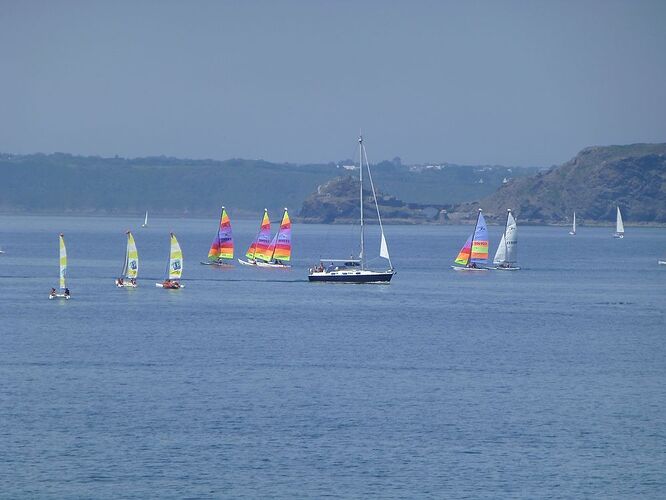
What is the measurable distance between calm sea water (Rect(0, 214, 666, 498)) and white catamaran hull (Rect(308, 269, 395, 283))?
10979mm

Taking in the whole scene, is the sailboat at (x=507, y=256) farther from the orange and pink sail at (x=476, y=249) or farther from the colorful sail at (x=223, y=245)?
the colorful sail at (x=223, y=245)

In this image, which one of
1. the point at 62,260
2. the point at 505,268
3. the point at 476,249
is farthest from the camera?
the point at 505,268

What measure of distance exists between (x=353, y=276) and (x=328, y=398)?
62.8 metres

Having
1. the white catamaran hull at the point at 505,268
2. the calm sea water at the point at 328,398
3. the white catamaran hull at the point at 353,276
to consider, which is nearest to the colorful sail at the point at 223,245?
the white catamaran hull at the point at 353,276

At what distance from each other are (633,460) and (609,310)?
5838 centimetres

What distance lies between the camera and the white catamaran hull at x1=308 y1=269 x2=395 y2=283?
4837 inches

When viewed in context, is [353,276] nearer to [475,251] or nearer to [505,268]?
[475,251]

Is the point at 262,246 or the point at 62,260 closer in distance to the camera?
the point at 62,260

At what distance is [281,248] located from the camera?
491ft

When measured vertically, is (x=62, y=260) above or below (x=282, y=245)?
above

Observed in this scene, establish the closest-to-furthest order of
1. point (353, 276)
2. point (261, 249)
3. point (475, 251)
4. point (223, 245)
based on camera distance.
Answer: point (353, 276) → point (223, 245) → point (475, 251) → point (261, 249)

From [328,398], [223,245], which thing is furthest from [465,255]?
[328,398]

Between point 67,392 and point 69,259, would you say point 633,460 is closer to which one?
point 67,392

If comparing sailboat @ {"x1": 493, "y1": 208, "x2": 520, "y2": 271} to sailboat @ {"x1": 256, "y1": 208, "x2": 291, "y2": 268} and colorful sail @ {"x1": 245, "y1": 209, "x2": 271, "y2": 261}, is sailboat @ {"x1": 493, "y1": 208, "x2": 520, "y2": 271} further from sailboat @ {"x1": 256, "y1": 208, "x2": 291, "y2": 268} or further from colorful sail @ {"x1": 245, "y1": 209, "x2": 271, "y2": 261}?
colorful sail @ {"x1": 245, "y1": 209, "x2": 271, "y2": 261}
